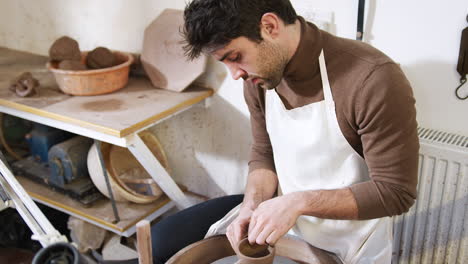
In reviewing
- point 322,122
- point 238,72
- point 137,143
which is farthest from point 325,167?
point 137,143

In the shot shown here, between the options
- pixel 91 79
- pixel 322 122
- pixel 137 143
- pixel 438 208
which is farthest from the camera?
pixel 91 79

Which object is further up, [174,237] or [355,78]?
[355,78]

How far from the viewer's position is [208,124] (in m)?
1.96

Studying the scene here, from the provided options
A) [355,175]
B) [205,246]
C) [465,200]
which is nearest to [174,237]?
[205,246]

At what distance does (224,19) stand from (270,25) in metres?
0.12

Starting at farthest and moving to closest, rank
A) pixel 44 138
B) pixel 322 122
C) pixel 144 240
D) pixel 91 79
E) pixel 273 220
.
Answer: pixel 44 138
pixel 91 79
pixel 322 122
pixel 273 220
pixel 144 240

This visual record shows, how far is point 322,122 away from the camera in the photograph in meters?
1.17

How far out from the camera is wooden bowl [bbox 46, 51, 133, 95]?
1744mm

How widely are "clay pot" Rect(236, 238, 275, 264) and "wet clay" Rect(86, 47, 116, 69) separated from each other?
3.48 ft

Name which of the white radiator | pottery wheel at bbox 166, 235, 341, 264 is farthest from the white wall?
pottery wheel at bbox 166, 235, 341, 264

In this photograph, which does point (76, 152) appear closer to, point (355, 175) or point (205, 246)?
point (205, 246)

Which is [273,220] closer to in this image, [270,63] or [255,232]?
[255,232]

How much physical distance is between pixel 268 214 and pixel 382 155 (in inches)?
12.0

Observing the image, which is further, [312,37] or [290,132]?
[290,132]
